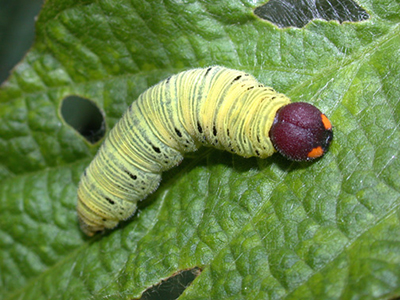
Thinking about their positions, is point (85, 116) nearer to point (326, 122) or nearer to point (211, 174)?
point (211, 174)

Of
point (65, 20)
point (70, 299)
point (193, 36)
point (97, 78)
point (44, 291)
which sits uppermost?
point (193, 36)

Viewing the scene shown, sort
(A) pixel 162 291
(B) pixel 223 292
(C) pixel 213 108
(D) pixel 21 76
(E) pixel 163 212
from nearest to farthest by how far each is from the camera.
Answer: (B) pixel 223 292 < (C) pixel 213 108 < (A) pixel 162 291 < (E) pixel 163 212 < (D) pixel 21 76

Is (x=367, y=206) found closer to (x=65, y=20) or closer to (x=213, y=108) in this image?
(x=213, y=108)

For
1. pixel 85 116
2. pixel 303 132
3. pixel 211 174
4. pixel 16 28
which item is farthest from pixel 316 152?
pixel 16 28

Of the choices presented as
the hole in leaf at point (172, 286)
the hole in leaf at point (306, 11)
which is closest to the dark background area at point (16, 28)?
the hole in leaf at point (306, 11)

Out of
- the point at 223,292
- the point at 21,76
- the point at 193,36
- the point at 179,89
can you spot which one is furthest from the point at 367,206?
the point at 21,76

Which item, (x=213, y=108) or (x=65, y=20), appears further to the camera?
(x=65, y=20)

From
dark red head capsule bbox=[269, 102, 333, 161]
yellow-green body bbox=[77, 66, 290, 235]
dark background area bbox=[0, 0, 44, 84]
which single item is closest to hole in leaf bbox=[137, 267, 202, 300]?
yellow-green body bbox=[77, 66, 290, 235]
